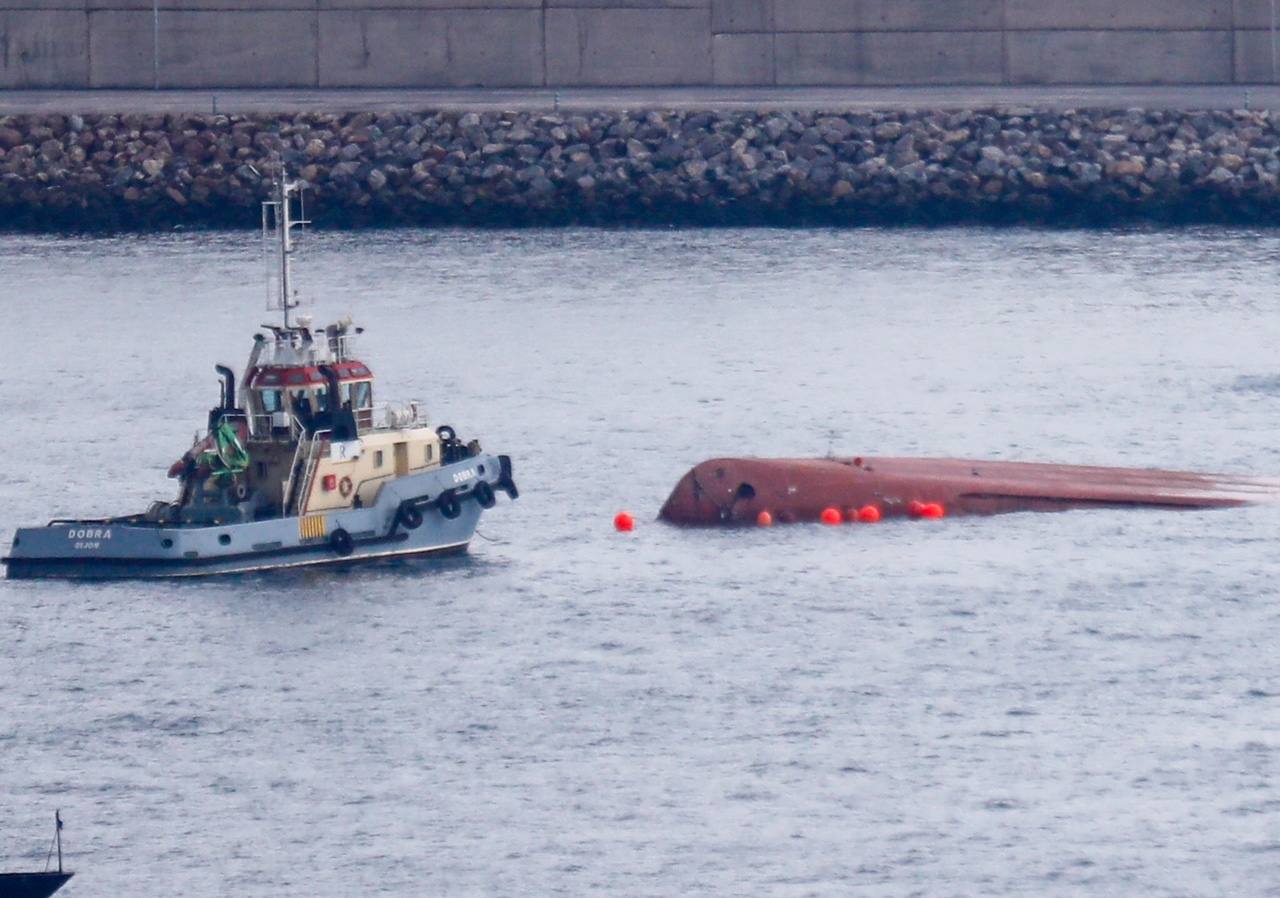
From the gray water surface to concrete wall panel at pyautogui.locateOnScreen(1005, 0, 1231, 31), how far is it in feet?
69.9

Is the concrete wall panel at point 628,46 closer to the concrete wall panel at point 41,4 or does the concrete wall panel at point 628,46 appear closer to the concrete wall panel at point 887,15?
the concrete wall panel at point 887,15

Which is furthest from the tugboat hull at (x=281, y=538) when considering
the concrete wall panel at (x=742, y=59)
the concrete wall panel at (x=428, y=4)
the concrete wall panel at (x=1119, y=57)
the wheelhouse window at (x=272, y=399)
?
the concrete wall panel at (x=1119, y=57)

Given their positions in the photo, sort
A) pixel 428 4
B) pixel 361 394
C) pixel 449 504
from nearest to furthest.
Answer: pixel 361 394
pixel 449 504
pixel 428 4

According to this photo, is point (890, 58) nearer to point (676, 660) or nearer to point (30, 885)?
point (676, 660)

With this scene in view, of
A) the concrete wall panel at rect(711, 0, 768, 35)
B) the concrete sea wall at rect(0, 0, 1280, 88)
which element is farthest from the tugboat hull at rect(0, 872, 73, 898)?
the concrete wall panel at rect(711, 0, 768, 35)

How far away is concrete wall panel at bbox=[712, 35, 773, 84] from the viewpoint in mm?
93438

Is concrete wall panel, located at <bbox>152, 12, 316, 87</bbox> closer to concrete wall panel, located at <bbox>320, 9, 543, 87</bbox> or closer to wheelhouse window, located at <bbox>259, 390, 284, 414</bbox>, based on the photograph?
concrete wall panel, located at <bbox>320, 9, 543, 87</bbox>

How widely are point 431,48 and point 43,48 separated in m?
13.9

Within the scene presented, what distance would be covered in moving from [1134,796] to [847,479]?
17.8 m

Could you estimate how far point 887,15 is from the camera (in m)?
92.9

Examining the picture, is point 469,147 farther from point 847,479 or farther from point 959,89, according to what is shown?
point 847,479

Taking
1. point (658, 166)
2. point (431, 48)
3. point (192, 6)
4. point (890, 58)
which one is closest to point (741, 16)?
point (890, 58)

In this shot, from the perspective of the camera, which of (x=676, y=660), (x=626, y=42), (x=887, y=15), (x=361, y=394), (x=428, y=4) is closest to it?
(x=676, y=660)

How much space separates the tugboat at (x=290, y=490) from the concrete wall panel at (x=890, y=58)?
48931 millimetres
